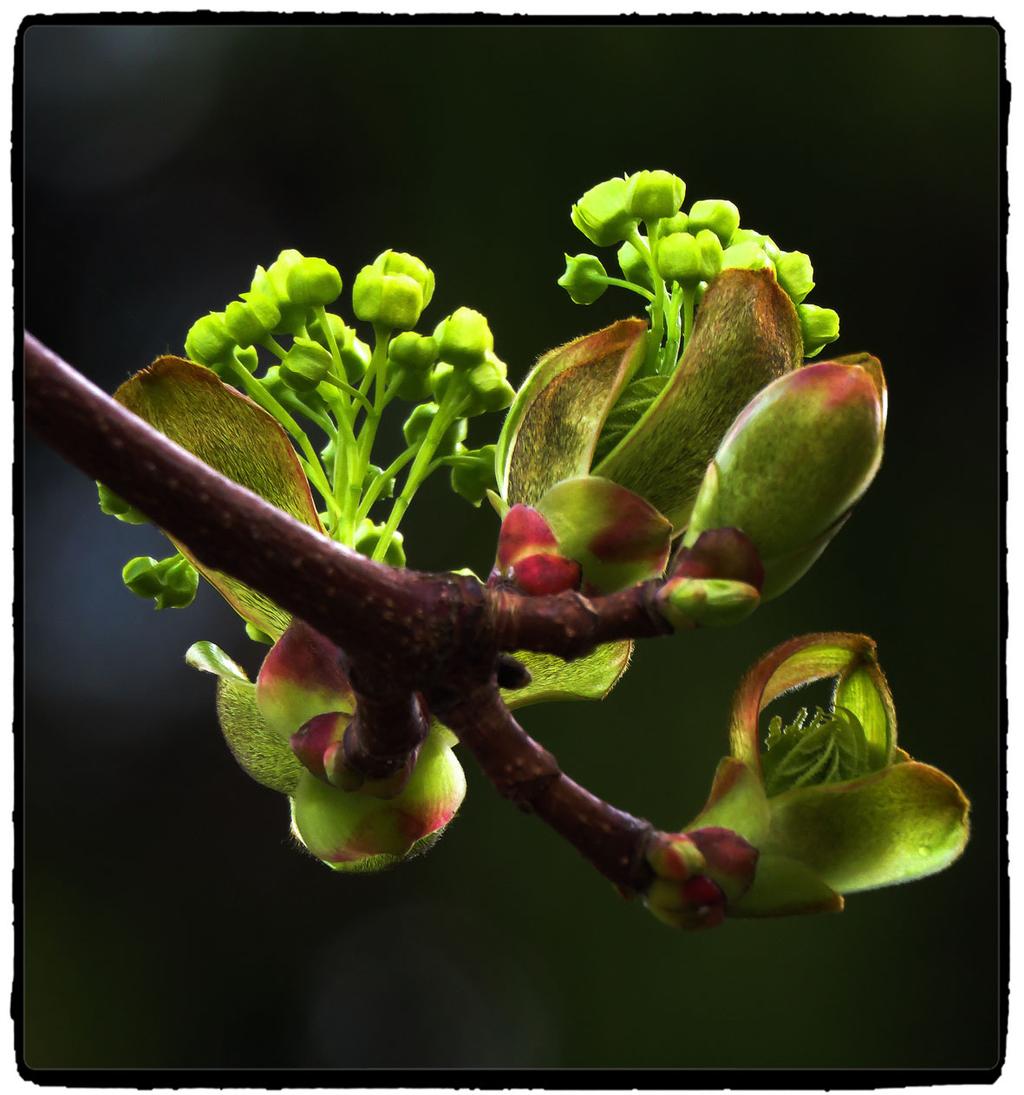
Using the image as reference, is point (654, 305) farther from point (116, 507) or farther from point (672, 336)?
point (116, 507)

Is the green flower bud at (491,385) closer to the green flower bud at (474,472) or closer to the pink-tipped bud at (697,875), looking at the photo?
the green flower bud at (474,472)

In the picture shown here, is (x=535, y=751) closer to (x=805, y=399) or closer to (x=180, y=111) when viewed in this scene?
(x=805, y=399)

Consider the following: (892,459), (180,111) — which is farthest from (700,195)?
(180,111)

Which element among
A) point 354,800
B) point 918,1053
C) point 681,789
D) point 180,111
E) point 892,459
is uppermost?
point 180,111

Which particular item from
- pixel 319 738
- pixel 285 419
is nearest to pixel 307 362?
pixel 285 419

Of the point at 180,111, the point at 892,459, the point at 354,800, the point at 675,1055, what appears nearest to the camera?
the point at 354,800

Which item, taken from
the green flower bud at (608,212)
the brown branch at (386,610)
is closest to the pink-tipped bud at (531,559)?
the brown branch at (386,610)
